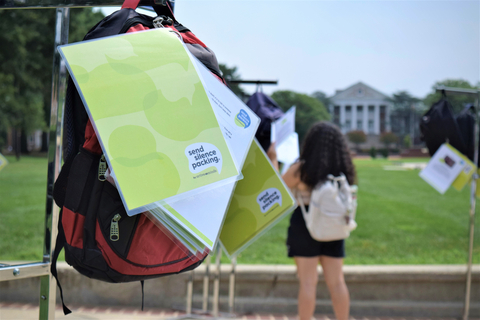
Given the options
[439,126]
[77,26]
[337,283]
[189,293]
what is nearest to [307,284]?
[337,283]

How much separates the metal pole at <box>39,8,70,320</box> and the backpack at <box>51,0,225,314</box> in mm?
275

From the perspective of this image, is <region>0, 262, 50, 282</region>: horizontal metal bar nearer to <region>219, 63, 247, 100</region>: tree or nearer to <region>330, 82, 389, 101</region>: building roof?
<region>219, 63, 247, 100</region>: tree

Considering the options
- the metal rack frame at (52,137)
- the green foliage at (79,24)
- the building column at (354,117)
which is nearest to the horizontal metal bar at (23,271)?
the metal rack frame at (52,137)

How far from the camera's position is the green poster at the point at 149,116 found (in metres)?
0.79

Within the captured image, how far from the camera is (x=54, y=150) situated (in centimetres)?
121

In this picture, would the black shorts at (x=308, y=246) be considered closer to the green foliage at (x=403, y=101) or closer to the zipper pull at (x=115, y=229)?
the zipper pull at (x=115, y=229)

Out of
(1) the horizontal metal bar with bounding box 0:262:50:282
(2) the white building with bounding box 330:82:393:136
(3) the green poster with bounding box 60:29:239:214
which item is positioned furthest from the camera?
(2) the white building with bounding box 330:82:393:136

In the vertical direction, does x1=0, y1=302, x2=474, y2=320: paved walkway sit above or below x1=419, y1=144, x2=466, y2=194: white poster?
below

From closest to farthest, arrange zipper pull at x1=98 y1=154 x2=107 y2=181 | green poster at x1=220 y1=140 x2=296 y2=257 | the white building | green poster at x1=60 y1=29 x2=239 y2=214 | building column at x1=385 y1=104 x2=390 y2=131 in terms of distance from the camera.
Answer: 1. green poster at x1=60 y1=29 x2=239 y2=214
2. zipper pull at x1=98 y1=154 x2=107 y2=181
3. green poster at x1=220 y1=140 x2=296 y2=257
4. the white building
5. building column at x1=385 y1=104 x2=390 y2=131

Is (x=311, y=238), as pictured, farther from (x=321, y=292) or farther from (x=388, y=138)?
(x=388, y=138)

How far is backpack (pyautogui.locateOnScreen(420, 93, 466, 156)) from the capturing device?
13.0 ft

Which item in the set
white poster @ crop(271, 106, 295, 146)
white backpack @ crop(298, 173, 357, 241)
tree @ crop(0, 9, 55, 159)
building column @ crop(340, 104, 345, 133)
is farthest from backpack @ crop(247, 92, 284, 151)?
tree @ crop(0, 9, 55, 159)

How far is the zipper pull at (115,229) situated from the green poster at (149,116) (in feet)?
0.42

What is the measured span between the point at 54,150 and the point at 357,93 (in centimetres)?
1218
